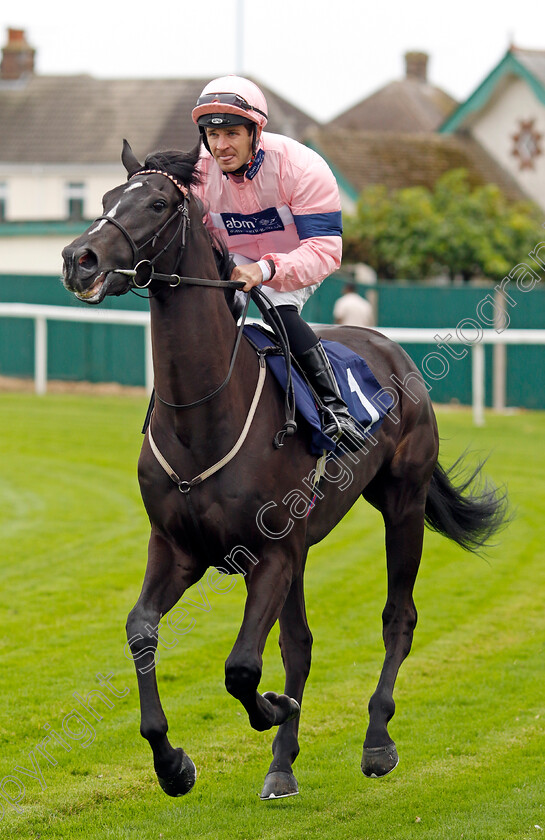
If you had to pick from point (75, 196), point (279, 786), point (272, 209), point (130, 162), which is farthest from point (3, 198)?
point (279, 786)

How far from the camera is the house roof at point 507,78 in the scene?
78.2 ft

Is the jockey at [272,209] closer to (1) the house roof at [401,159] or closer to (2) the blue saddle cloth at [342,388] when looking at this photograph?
(2) the blue saddle cloth at [342,388]

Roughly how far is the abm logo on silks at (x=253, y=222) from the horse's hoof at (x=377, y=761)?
1920 mm

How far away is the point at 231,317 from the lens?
3881 millimetres

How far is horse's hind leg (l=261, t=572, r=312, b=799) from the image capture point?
13.7ft

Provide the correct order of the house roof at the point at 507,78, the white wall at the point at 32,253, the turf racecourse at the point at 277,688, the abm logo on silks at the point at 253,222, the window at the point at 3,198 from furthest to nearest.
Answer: the window at the point at 3,198
the house roof at the point at 507,78
the white wall at the point at 32,253
the abm logo on silks at the point at 253,222
the turf racecourse at the point at 277,688

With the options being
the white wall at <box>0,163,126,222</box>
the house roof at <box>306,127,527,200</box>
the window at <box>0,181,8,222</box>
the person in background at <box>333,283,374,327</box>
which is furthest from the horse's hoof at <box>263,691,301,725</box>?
the window at <box>0,181,8,222</box>

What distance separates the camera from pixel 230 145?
12.7 ft

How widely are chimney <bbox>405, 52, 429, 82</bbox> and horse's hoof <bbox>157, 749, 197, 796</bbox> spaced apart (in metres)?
45.4

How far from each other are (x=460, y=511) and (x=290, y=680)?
133 centimetres

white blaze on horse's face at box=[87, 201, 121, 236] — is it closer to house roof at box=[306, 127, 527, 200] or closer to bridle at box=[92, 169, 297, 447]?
bridle at box=[92, 169, 297, 447]

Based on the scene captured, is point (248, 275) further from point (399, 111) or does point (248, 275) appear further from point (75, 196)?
point (399, 111)

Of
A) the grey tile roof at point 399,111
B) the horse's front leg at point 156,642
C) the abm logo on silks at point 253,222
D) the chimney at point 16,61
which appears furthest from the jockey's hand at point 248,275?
the grey tile roof at point 399,111

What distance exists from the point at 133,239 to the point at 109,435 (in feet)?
31.1
